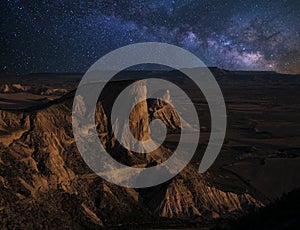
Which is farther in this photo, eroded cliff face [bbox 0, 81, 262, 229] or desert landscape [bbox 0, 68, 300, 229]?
desert landscape [bbox 0, 68, 300, 229]

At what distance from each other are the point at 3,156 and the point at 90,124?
7550 millimetres

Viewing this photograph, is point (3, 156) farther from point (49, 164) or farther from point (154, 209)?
point (154, 209)

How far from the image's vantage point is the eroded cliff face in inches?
1088

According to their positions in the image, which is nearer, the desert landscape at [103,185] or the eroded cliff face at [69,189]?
the eroded cliff face at [69,189]

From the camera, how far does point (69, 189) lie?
29.9 m

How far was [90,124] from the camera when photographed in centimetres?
3503

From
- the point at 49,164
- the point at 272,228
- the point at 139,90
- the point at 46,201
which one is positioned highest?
the point at 139,90

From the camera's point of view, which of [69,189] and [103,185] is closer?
[69,189]

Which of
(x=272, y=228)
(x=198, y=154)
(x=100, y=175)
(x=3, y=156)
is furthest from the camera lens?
(x=198, y=154)

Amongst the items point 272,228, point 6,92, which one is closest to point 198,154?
point 272,228

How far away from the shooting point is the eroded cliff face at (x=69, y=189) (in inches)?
1088

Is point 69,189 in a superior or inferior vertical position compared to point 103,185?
inferior

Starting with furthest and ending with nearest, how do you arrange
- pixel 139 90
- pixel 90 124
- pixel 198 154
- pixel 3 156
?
pixel 198 154, pixel 139 90, pixel 90 124, pixel 3 156

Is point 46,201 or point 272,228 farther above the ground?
point 272,228
